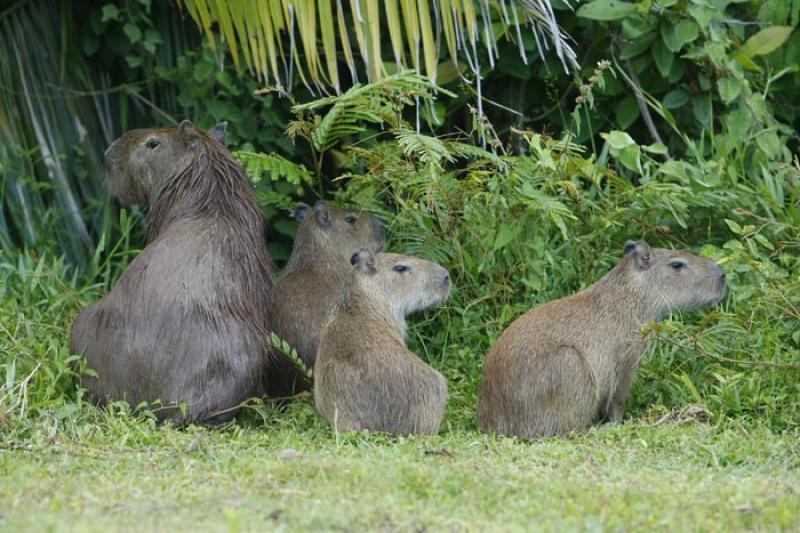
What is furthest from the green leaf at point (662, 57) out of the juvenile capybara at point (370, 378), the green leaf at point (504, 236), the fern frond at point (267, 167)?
the juvenile capybara at point (370, 378)

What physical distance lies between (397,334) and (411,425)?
642 millimetres

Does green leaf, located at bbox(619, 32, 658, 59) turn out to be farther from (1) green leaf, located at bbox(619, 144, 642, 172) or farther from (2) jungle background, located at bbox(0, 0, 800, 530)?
(1) green leaf, located at bbox(619, 144, 642, 172)

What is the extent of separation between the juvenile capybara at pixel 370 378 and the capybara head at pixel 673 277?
49.1 inches

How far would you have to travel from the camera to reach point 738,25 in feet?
28.0

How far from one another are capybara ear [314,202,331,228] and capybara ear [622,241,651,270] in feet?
5.96

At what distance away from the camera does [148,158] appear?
23.5 feet

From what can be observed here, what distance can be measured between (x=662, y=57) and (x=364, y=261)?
2656 millimetres

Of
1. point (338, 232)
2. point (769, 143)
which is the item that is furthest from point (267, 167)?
point (769, 143)

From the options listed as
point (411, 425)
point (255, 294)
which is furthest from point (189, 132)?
point (411, 425)

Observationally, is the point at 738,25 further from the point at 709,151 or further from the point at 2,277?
the point at 2,277

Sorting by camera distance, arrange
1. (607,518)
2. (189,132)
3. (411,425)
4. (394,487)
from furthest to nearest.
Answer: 1. (189,132)
2. (411,425)
3. (394,487)
4. (607,518)

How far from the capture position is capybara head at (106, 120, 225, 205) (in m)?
7.09

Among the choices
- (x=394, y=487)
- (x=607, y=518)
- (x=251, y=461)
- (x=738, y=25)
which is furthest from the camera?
(x=738, y=25)

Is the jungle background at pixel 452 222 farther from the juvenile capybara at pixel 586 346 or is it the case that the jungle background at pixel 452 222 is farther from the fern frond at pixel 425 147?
the juvenile capybara at pixel 586 346
